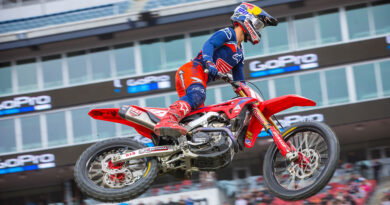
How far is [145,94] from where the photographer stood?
84.2ft

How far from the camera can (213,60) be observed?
7.75m

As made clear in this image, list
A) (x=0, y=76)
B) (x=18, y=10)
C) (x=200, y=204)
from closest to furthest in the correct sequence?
(x=200, y=204), (x=0, y=76), (x=18, y=10)

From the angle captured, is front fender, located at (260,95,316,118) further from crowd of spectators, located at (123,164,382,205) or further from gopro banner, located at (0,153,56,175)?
gopro banner, located at (0,153,56,175)

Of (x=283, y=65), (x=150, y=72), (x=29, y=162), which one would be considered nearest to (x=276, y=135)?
(x=283, y=65)

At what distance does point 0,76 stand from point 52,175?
19.7 feet

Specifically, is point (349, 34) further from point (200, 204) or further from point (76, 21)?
point (76, 21)

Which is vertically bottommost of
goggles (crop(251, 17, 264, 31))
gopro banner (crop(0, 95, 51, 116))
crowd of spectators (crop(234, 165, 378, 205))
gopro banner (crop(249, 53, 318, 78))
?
crowd of spectators (crop(234, 165, 378, 205))

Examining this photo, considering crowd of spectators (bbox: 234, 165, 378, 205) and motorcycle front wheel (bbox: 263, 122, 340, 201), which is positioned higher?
motorcycle front wheel (bbox: 263, 122, 340, 201)

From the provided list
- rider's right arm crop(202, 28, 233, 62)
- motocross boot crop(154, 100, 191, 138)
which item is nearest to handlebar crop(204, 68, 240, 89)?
rider's right arm crop(202, 28, 233, 62)

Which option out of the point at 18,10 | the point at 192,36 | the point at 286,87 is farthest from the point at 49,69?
the point at 286,87

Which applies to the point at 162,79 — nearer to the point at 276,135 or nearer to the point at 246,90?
the point at 246,90

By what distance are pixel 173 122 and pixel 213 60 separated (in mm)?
1180

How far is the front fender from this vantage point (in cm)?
741

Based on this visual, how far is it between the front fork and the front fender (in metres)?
0.12
